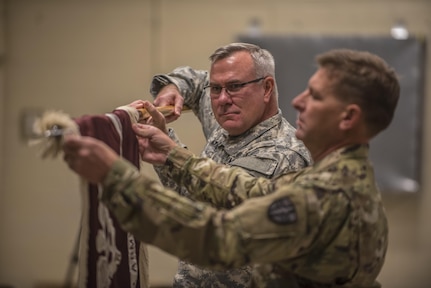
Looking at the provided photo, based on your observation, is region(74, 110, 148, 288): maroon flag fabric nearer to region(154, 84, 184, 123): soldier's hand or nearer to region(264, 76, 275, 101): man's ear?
region(154, 84, 184, 123): soldier's hand

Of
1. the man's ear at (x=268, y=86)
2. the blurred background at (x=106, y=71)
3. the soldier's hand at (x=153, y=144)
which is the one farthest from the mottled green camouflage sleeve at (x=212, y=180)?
the blurred background at (x=106, y=71)

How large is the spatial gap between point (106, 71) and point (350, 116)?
3.49 m

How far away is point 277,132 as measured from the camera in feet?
7.50

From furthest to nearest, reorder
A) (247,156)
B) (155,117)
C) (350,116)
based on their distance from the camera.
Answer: (247,156) < (155,117) < (350,116)

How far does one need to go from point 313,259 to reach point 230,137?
90 cm

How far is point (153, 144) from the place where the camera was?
1.92 meters

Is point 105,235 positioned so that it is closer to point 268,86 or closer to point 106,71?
point 268,86

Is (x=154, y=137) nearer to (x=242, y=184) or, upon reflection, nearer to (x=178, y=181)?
(x=178, y=181)

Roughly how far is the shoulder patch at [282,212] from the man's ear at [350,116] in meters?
0.26

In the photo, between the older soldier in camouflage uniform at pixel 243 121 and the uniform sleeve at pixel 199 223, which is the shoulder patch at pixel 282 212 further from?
the older soldier in camouflage uniform at pixel 243 121

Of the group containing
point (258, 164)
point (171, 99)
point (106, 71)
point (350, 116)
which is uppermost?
point (350, 116)

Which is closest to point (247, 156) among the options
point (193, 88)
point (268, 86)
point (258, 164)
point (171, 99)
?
point (258, 164)

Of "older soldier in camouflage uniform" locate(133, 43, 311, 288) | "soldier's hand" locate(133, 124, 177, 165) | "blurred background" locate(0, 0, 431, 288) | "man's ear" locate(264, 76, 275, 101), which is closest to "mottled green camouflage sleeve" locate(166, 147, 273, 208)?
"soldier's hand" locate(133, 124, 177, 165)

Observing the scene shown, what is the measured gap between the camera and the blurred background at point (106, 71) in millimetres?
4777
